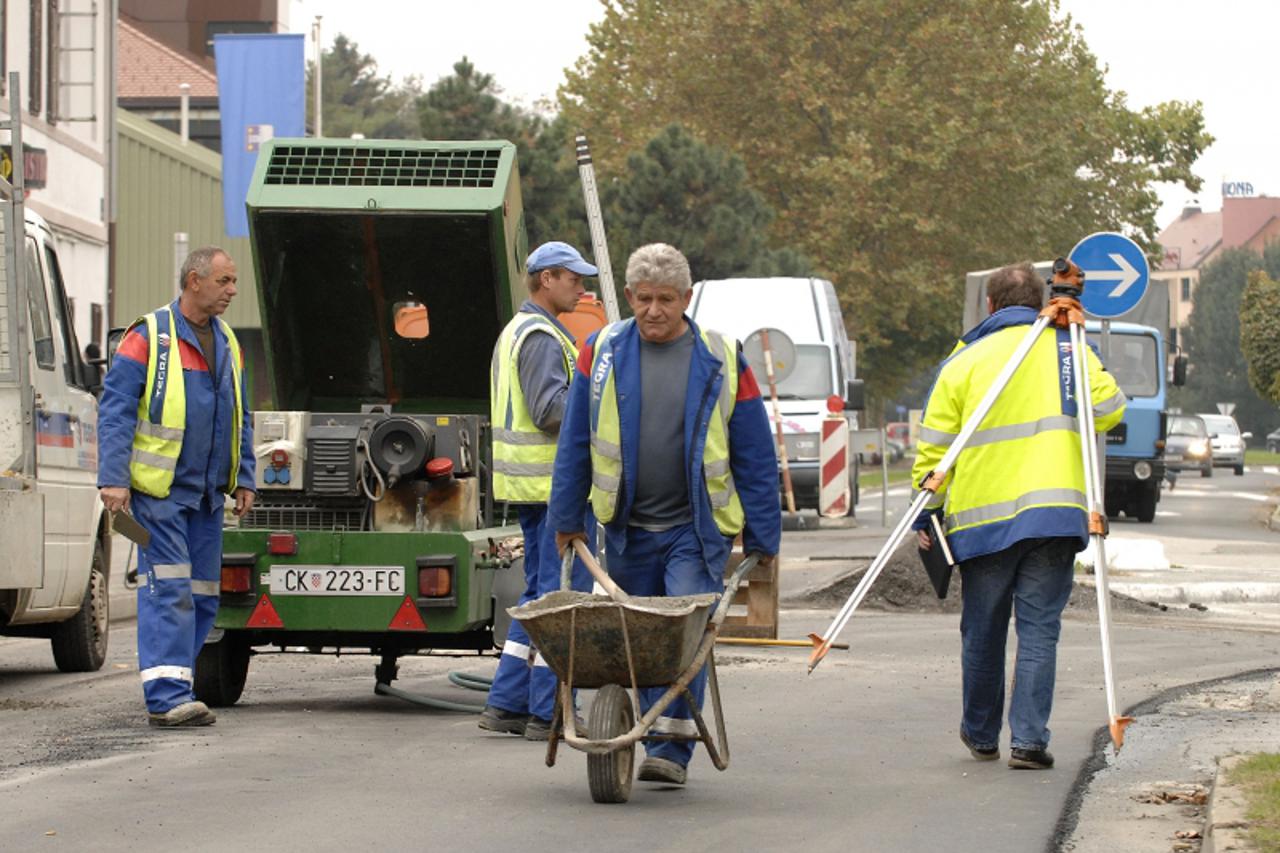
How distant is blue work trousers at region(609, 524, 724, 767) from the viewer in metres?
8.00

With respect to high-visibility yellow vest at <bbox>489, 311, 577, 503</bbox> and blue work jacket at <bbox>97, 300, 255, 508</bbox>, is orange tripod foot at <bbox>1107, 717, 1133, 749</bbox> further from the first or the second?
blue work jacket at <bbox>97, 300, 255, 508</bbox>

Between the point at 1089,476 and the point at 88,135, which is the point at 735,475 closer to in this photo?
the point at 1089,476

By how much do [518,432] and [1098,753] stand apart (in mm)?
2568

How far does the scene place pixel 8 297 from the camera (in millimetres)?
11281

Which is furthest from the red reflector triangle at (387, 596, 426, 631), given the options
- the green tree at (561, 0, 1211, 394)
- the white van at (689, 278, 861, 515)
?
the green tree at (561, 0, 1211, 394)

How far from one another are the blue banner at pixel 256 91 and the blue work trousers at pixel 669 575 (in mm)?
24922

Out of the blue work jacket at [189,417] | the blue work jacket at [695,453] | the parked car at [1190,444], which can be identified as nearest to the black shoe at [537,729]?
the blue work jacket at [695,453]

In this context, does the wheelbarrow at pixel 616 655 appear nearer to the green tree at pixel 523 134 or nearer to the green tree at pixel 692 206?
the green tree at pixel 523 134

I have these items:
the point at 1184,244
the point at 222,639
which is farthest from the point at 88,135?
the point at 1184,244

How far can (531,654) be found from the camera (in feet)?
31.4

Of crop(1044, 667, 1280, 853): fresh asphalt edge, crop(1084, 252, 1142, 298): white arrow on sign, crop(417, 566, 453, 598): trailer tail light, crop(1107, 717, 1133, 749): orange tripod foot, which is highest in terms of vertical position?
crop(1084, 252, 1142, 298): white arrow on sign

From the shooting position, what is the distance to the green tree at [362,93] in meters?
106

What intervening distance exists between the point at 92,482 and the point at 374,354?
1.77 meters

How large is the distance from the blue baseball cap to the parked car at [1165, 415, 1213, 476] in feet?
181
